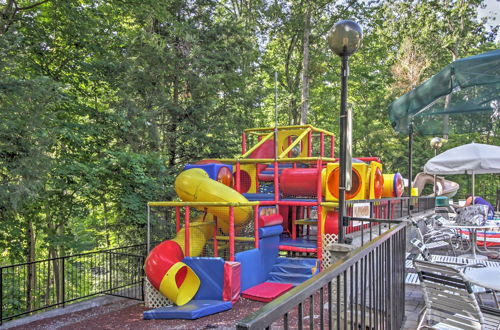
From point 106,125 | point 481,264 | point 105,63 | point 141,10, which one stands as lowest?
point 481,264

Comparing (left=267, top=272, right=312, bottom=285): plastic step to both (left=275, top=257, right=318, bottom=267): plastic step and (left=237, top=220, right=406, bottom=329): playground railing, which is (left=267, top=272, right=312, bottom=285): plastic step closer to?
(left=275, top=257, right=318, bottom=267): plastic step

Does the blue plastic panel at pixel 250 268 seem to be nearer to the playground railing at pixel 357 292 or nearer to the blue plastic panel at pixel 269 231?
the blue plastic panel at pixel 269 231

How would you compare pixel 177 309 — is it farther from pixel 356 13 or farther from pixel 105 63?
pixel 356 13

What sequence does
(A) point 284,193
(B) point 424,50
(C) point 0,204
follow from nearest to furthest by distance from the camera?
(C) point 0,204, (A) point 284,193, (B) point 424,50

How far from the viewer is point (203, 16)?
1557 centimetres

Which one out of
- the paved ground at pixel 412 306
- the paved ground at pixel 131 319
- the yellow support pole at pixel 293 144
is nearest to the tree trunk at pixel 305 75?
the yellow support pole at pixel 293 144

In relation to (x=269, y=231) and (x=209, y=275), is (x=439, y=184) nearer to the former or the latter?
(x=269, y=231)

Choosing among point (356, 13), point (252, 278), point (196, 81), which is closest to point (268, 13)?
point (356, 13)

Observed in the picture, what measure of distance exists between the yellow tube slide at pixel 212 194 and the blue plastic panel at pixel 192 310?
1.96 metres

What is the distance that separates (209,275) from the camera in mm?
7859

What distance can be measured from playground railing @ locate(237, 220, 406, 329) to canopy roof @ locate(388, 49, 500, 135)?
247 cm

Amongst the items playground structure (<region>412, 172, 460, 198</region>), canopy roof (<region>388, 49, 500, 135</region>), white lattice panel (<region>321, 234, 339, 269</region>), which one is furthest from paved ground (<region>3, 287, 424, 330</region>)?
playground structure (<region>412, 172, 460, 198</region>)

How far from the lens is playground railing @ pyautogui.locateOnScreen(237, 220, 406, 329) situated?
4.66ft

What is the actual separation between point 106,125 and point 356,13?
18.7m
